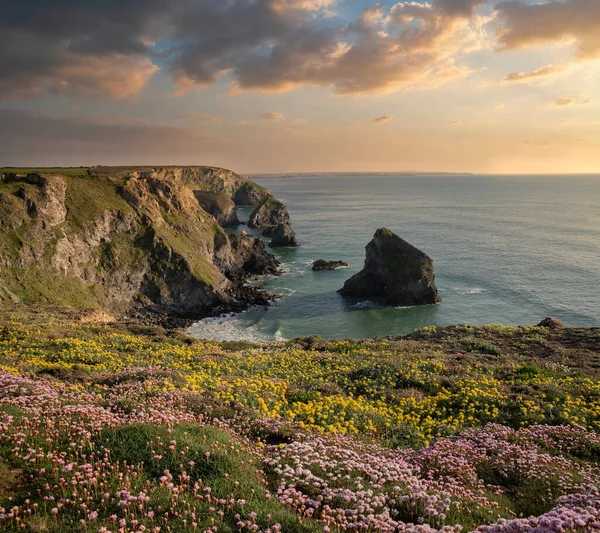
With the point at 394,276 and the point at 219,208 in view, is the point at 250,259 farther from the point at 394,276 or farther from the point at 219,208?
the point at 219,208

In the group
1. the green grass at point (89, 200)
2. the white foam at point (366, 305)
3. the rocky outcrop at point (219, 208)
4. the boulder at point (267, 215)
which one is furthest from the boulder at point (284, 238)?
the green grass at point (89, 200)

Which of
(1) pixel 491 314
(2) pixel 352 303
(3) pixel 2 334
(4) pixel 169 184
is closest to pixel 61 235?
(4) pixel 169 184

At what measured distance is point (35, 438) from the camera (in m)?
7.14

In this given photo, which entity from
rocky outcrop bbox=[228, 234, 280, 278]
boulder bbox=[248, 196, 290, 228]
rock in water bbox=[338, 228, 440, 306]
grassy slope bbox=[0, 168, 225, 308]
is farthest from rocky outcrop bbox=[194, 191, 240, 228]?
rock in water bbox=[338, 228, 440, 306]

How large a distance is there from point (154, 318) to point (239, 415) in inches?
2234

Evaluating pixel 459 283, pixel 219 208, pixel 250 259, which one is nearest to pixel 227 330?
pixel 250 259

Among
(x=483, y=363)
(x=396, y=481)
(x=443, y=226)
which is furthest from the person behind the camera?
(x=443, y=226)

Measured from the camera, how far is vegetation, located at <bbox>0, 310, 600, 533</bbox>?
5.69 m

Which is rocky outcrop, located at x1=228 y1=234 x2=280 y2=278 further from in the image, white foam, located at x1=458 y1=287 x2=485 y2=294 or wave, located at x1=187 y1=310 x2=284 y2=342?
white foam, located at x1=458 y1=287 x2=485 y2=294

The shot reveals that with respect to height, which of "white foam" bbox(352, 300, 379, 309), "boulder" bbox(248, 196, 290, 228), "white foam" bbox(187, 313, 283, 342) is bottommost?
"white foam" bbox(187, 313, 283, 342)

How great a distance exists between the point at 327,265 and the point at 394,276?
2425 centimetres

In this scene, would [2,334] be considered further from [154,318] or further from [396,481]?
[154,318]

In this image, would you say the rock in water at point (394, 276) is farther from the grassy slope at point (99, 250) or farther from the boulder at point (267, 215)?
the boulder at point (267, 215)

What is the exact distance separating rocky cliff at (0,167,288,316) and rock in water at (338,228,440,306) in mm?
20368
